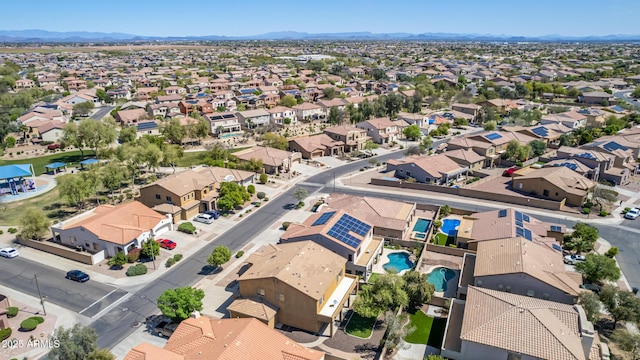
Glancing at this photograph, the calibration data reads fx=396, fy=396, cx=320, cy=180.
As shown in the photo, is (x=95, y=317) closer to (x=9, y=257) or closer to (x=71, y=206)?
(x=9, y=257)

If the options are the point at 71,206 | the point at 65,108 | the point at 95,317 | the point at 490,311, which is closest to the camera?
the point at 490,311

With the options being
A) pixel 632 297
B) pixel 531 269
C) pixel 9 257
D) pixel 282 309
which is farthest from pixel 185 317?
pixel 632 297

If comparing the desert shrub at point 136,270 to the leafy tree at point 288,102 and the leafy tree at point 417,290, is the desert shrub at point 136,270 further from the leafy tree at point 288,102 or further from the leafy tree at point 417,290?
the leafy tree at point 288,102

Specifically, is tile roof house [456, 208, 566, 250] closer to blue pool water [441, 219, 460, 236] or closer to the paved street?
blue pool water [441, 219, 460, 236]

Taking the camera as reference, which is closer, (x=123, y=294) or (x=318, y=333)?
(x=318, y=333)

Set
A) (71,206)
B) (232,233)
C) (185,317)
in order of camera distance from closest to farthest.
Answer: (185,317) → (232,233) → (71,206)

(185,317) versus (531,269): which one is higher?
(531,269)

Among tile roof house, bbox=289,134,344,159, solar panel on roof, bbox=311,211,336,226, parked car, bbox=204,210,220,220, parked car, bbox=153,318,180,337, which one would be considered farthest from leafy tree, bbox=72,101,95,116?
parked car, bbox=153,318,180,337
